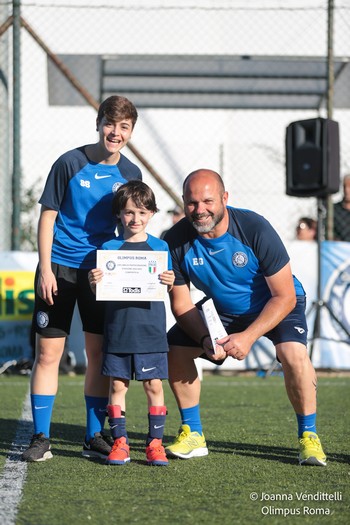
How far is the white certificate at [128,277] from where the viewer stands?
4.60 meters

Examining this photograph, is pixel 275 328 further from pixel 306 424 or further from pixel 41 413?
pixel 41 413

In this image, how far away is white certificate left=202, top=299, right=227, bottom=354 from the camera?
179 inches

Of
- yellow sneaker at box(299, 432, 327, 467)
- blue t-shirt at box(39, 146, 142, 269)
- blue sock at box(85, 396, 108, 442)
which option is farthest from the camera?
blue sock at box(85, 396, 108, 442)

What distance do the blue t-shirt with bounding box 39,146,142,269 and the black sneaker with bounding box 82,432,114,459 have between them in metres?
0.87

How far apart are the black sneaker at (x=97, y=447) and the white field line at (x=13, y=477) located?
13.4 inches

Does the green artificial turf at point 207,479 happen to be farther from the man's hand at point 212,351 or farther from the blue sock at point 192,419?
the man's hand at point 212,351

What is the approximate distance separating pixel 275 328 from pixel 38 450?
4.31ft

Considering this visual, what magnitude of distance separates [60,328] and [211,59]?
981cm

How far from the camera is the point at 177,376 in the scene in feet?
16.3

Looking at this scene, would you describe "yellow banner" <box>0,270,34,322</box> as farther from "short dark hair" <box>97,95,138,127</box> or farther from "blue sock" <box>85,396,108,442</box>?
"short dark hair" <box>97,95,138,127</box>

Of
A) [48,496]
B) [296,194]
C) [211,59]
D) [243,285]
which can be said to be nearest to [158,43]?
[211,59]

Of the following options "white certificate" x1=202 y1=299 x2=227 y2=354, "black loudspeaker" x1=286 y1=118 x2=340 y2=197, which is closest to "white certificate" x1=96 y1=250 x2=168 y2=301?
"white certificate" x1=202 y1=299 x2=227 y2=354

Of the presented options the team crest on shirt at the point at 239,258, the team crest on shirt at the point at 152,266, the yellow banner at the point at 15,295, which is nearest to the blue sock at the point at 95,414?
the team crest on shirt at the point at 152,266

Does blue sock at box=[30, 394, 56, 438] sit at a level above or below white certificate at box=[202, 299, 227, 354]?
below
